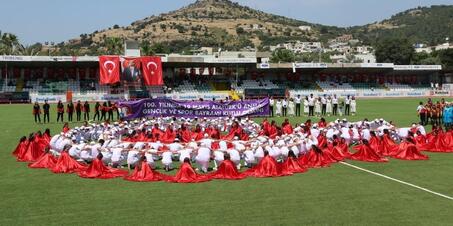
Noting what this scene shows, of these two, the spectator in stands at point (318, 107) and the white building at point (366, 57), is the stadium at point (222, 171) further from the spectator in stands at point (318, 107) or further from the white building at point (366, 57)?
the white building at point (366, 57)

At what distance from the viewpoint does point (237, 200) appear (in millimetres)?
11914

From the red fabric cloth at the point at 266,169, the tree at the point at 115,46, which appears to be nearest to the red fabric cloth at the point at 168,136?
the red fabric cloth at the point at 266,169

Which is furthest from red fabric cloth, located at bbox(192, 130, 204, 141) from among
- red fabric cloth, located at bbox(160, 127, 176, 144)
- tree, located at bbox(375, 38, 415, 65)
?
tree, located at bbox(375, 38, 415, 65)

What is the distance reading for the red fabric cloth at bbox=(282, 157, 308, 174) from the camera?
15302mm

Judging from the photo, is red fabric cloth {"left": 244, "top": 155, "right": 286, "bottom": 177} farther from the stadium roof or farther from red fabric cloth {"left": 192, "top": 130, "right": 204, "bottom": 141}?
the stadium roof

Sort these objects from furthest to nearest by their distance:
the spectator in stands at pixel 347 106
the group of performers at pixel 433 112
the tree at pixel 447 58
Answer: the tree at pixel 447 58
the spectator in stands at pixel 347 106
the group of performers at pixel 433 112

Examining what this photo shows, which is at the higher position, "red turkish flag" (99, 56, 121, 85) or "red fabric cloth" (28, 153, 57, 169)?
"red turkish flag" (99, 56, 121, 85)

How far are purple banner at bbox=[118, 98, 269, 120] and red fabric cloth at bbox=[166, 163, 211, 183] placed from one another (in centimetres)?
1602

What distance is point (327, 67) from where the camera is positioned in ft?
216

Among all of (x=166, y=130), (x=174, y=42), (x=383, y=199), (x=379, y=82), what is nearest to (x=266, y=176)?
(x=383, y=199)

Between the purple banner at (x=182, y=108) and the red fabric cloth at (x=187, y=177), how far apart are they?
16024mm

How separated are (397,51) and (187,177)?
112 metres

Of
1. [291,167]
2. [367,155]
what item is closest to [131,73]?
[367,155]

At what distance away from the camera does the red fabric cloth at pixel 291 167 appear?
1530 cm
